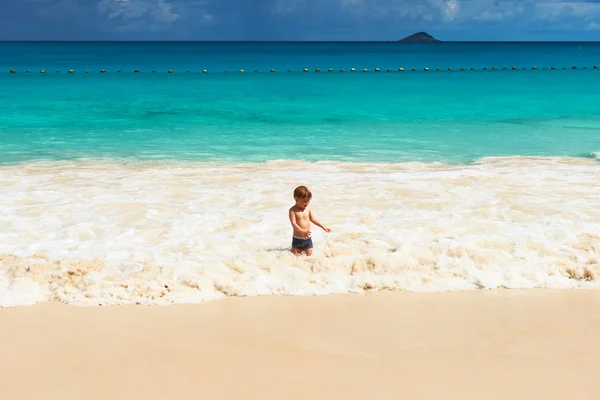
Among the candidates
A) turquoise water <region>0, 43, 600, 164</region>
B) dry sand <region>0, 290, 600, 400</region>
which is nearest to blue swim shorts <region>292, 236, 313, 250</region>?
dry sand <region>0, 290, 600, 400</region>

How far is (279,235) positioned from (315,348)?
3166 millimetres

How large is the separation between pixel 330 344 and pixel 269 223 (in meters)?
3.60

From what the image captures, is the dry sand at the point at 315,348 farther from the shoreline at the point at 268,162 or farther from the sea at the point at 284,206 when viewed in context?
the shoreline at the point at 268,162

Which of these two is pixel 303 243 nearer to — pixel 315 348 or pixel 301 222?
pixel 301 222

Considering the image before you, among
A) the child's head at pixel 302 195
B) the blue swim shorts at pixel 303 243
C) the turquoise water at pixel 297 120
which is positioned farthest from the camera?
the turquoise water at pixel 297 120

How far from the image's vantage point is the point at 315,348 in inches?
201

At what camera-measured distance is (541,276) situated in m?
6.68

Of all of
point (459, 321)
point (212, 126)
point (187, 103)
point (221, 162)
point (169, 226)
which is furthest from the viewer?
point (187, 103)

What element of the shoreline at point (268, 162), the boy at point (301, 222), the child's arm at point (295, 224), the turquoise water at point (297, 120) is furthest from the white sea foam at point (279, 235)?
the turquoise water at point (297, 120)

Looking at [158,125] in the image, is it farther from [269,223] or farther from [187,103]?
[269,223]

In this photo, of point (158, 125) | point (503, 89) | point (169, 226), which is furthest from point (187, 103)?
point (169, 226)

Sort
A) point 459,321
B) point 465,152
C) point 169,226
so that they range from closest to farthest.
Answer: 1. point 459,321
2. point 169,226
3. point 465,152

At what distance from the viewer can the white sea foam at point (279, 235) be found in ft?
21.4

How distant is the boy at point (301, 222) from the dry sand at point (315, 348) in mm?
1127
